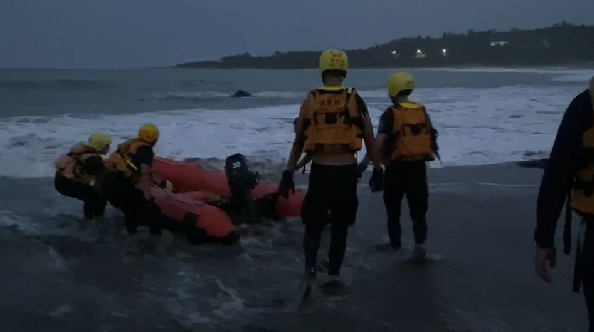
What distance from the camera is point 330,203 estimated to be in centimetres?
484

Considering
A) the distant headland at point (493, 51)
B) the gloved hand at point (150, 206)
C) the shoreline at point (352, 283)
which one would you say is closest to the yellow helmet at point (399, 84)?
the shoreline at point (352, 283)

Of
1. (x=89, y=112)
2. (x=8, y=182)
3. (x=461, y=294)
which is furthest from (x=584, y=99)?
(x=89, y=112)

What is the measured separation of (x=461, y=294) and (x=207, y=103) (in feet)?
97.1

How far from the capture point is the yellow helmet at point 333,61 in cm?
478

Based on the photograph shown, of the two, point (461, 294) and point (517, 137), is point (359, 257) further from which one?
point (517, 137)

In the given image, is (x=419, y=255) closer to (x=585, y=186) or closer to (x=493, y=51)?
(x=585, y=186)

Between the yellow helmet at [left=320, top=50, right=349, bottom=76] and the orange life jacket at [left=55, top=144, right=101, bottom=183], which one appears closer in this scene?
the yellow helmet at [left=320, top=50, right=349, bottom=76]

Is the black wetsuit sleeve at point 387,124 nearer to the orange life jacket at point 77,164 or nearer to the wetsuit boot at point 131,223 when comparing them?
the wetsuit boot at point 131,223

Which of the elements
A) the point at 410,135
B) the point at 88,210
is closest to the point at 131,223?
the point at 88,210

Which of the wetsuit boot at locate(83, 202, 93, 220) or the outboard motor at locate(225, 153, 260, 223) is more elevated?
the outboard motor at locate(225, 153, 260, 223)

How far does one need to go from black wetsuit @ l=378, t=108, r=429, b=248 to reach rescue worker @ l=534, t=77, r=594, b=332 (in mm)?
2985

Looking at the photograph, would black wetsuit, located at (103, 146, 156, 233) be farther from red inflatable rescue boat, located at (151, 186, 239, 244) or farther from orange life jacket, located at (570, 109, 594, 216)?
orange life jacket, located at (570, 109, 594, 216)

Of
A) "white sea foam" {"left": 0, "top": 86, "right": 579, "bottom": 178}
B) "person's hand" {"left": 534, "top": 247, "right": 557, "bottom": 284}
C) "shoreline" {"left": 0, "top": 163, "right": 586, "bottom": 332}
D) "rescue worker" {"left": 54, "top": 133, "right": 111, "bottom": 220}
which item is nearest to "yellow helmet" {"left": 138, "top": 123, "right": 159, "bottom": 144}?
"rescue worker" {"left": 54, "top": 133, "right": 111, "bottom": 220}

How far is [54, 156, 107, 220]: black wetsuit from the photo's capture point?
727cm
